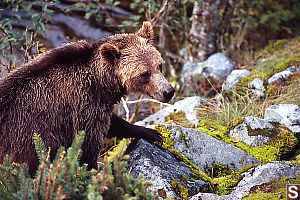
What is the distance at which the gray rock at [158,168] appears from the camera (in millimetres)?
3604

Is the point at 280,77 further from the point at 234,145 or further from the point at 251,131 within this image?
the point at 234,145

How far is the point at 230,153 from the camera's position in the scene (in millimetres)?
4848

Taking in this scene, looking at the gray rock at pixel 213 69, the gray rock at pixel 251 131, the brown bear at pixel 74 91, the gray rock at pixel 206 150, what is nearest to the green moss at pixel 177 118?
the gray rock at pixel 251 131

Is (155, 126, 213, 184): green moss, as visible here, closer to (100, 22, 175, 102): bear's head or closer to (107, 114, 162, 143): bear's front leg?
(107, 114, 162, 143): bear's front leg

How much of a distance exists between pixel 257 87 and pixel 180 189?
3.90 metres

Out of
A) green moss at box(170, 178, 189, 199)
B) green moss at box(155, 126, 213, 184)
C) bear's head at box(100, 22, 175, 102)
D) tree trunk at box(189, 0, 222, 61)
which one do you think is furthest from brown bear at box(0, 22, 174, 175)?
tree trunk at box(189, 0, 222, 61)

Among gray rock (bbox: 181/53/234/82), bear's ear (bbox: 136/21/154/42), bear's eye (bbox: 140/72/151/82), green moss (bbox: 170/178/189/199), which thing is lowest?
green moss (bbox: 170/178/189/199)

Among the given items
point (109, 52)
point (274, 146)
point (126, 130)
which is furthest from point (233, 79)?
point (109, 52)

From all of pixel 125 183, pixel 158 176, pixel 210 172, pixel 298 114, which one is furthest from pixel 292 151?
pixel 125 183

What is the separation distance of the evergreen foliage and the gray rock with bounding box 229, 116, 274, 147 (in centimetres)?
298

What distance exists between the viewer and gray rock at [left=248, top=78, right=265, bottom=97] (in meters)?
6.73

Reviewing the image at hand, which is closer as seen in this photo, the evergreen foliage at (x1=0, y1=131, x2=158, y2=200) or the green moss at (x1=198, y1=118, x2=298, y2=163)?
the evergreen foliage at (x1=0, y1=131, x2=158, y2=200)

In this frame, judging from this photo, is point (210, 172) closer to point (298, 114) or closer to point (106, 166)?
point (298, 114)

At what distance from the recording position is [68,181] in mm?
2369
